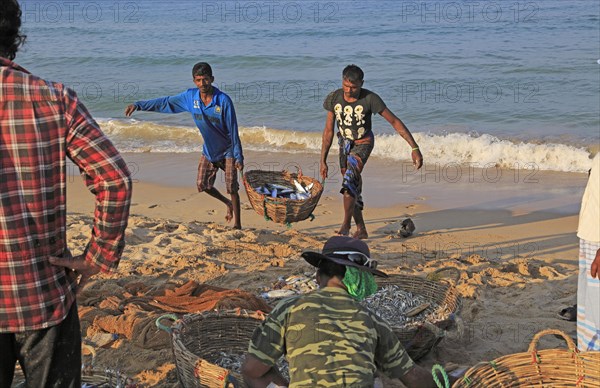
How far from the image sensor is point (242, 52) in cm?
2572

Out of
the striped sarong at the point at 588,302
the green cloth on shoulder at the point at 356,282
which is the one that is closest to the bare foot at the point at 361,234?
the striped sarong at the point at 588,302

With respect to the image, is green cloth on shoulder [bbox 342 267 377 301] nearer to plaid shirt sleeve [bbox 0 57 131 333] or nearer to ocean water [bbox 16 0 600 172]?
plaid shirt sleeve [bbox 0 57 131 333]

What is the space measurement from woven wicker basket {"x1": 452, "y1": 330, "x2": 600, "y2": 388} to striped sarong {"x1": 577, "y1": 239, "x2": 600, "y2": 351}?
1.27 feet

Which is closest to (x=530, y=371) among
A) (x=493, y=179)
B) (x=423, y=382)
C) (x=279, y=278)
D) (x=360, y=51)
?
(x=423, y=382)

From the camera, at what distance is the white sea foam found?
517 inches

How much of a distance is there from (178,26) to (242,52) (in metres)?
8.66

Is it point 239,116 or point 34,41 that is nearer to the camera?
point 239,116

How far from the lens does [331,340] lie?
3412 millimetres

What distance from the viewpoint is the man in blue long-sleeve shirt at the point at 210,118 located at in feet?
27.8

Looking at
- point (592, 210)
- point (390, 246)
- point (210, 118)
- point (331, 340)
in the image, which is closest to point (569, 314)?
point (592, 210)

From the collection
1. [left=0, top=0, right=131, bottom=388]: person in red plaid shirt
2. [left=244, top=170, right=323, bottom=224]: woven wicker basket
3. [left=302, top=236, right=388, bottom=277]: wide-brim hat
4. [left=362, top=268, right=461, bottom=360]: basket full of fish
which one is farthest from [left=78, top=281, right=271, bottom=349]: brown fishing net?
[left=0, top=0, right=131, bottom=388]: person in red plaid shirt

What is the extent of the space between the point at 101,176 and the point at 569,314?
4.54 meters

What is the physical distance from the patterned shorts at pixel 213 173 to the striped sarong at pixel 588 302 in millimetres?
4776

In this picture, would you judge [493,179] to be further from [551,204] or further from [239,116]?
[239,116]
